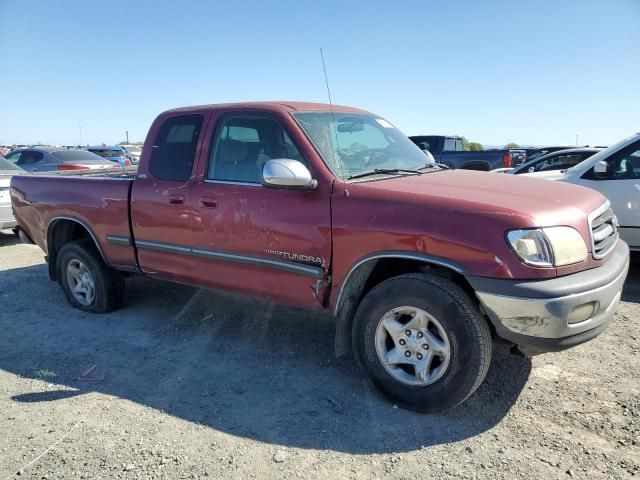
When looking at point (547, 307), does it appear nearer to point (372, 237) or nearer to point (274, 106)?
point (372, 237)

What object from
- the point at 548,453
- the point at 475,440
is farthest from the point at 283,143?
the point at 548,453

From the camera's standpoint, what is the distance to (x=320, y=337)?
→ 4.37 metres

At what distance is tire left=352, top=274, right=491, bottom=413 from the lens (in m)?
2.92

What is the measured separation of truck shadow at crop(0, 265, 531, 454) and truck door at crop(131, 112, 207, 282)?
672 mm

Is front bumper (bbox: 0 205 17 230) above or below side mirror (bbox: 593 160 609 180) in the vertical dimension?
below

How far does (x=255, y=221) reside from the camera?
3.64 meters

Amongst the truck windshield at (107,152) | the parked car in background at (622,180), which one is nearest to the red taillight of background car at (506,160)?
the parked car in background at (622,180)

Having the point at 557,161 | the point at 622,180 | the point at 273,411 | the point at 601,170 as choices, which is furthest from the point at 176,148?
the point at 557,161

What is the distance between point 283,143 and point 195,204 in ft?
2.89

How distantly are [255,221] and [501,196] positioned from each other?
1.69 metres

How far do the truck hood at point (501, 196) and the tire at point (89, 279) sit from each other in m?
3.05

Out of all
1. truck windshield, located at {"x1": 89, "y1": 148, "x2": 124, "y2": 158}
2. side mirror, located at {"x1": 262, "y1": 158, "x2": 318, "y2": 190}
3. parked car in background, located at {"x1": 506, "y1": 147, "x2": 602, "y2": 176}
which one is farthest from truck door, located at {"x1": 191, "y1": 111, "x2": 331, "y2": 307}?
truck windshield, located at {"x1": 89, "y1": 148, "x2": 124, "y2": 158}

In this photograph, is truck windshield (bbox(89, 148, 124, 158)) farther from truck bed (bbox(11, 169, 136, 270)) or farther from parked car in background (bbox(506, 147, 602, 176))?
parked car in background (bbox(506, 147, 602, 176))

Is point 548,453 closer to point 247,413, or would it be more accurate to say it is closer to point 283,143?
point 247,413
